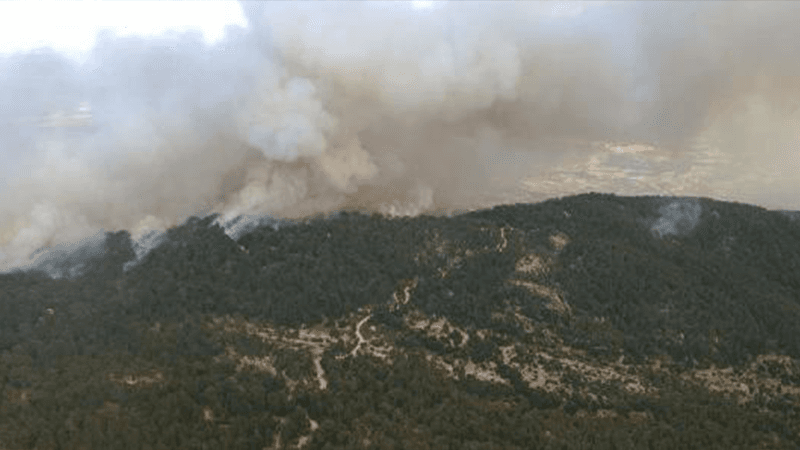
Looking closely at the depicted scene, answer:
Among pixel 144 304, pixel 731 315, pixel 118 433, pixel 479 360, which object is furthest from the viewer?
pixel 731 315

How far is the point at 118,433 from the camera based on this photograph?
10025 centimetres

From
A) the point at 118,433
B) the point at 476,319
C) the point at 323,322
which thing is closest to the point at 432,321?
the point at 476,319

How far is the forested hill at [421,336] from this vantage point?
107 metres

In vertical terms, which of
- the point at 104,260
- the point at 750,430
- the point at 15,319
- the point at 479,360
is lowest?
the point at 750,430

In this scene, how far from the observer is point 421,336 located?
140 m

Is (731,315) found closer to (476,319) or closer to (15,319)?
(476,319)

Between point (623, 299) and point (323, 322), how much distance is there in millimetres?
56773

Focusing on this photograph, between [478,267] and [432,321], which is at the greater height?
[478,267]

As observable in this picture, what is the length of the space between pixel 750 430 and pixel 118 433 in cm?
8304

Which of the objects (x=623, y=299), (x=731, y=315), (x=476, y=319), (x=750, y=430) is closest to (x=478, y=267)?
(x=476, y=319)

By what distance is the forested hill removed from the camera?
107312mm

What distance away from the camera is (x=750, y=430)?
375 feet

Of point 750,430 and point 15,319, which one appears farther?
point 15,319

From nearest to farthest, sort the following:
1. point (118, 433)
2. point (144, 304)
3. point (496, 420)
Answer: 1. point (118, 433)
2. point (496, 420)
3. point (144, 304)
